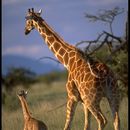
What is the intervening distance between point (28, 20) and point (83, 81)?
4.68 feet

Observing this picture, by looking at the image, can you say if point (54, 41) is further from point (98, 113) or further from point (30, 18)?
point (98, 113)

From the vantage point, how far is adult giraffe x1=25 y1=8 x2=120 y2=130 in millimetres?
8328

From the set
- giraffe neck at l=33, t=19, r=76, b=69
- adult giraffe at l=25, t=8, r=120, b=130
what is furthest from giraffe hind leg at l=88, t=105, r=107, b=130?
giraffe neck at l=33, t=19, r=76, b=69

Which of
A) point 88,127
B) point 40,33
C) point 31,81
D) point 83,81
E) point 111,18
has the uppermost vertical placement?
point 31,81

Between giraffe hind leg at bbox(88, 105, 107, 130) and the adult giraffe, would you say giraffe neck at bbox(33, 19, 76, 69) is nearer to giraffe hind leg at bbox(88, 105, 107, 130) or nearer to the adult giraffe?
the adult giraffe

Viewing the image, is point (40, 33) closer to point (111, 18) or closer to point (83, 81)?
point (83, 81)

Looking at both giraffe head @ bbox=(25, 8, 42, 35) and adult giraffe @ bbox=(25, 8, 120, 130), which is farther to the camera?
giraffe head @ bbox=(25, 8, 42, 35)

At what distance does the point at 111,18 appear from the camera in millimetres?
11398

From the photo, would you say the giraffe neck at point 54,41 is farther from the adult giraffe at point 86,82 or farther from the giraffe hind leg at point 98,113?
the giraffe hind leg at point 98,113

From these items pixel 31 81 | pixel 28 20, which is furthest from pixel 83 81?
pixel 31 81

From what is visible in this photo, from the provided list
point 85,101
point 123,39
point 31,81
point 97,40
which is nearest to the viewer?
point 85,101

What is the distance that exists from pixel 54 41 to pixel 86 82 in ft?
3.54

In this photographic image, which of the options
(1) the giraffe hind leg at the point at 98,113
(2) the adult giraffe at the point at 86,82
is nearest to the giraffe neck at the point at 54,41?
(2) the adult giraffe at the point at 86,82

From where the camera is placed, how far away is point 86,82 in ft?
27.4
